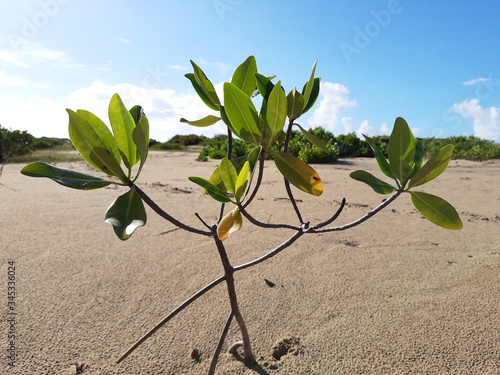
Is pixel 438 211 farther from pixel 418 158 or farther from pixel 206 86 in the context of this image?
pixel 206 86

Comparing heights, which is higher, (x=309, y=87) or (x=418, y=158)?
(x=309, y=87)

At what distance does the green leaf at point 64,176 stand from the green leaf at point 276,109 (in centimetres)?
39

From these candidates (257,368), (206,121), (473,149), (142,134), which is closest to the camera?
(142,134)

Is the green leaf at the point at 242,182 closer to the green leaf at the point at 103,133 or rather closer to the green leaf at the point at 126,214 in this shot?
the green leaf at the point at 126,214

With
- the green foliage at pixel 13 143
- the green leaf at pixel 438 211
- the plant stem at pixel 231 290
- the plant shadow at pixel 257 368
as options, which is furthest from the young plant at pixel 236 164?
the green foliage at pixel 13 143

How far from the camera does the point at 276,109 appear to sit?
787mm

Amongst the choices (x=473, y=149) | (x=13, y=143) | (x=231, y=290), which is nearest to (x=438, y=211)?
(x=231, y=290)

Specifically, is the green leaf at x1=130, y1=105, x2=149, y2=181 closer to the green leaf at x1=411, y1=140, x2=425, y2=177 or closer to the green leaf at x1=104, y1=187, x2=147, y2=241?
the green leaf at x1=104, y1=187, x2=147, y2=241

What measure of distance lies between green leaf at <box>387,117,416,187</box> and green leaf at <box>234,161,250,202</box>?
14.9 inches

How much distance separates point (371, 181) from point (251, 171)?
1.14 ft

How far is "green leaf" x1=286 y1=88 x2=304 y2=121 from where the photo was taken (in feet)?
2.93

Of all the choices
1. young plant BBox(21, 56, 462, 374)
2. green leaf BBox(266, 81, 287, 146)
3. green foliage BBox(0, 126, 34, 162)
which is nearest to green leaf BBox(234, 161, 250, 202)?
young plant BBox(21, 56, 462, 374)

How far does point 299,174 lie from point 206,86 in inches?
14.8

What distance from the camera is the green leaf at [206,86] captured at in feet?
3.10
